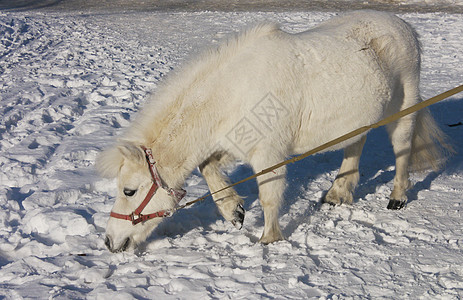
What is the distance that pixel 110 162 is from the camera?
11.6 feet

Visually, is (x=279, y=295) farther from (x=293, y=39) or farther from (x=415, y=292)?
(x=293, y=39)

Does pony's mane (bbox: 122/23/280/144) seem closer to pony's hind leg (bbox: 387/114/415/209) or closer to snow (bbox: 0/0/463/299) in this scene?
snow (bbox: 0/0/463/299)

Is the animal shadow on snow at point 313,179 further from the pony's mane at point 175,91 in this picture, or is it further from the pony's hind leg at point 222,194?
the pony's mane at point 175,91

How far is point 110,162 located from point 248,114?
3.67 feet

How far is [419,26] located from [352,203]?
9061 mm

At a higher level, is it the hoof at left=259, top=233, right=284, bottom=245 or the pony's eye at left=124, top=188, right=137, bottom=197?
the pony's eye at left=124, top=188, right=137, bottom=197

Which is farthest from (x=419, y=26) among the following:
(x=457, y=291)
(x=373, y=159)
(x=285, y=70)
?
(x=457, y=291)

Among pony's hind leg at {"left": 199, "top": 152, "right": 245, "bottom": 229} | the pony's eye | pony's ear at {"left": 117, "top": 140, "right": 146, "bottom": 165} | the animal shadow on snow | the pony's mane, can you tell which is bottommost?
the animal shadow on snow

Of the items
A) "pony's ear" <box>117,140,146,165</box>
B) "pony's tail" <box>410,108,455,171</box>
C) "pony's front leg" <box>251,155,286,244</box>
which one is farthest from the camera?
"pony's tail" <box>410,108,455,171</box>

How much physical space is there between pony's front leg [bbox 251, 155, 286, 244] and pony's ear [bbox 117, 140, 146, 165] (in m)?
0.89

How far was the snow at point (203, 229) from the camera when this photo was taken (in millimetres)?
3182

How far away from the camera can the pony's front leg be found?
3.78 metres

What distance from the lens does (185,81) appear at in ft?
12.0

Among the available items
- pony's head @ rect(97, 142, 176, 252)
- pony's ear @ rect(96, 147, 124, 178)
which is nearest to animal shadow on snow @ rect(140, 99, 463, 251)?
pony's head @ rect(97, 142, 176, 252)
